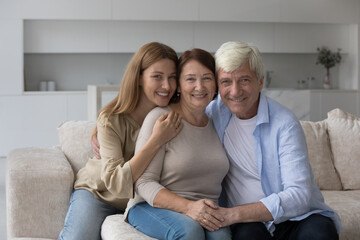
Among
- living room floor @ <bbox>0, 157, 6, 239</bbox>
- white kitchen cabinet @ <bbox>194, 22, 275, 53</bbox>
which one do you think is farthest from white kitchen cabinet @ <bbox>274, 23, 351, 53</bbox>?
living room floor @ <bbox>0, 157, 6, 239</bbox>

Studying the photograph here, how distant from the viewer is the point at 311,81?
8.95 meters

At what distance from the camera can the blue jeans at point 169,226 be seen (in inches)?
89.0

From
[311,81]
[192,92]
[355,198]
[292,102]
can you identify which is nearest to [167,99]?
[192,92]

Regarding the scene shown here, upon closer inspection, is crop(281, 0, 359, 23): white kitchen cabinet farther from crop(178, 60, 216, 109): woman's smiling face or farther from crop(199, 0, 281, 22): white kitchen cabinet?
crop(178, 60, 216, 109): woman's smiling face

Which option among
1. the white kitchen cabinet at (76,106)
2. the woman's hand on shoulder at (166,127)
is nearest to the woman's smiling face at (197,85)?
the woman's hand on shoulder at (166,127)

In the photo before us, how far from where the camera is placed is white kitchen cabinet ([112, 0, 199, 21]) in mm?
7688

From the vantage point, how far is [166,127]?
8.10ft

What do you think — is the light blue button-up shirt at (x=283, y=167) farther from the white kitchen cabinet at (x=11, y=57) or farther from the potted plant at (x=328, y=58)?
the potted plant at (x=328, y=58)

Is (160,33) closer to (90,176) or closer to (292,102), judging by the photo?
(292,102)

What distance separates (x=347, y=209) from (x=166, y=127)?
4.46 ft

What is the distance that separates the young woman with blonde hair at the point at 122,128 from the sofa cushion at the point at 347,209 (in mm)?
1211

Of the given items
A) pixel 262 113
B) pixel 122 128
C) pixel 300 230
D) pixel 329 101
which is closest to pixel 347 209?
pixel 300 230

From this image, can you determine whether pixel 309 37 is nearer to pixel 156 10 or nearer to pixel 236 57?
pixel 156 10

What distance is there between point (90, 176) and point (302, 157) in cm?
112
